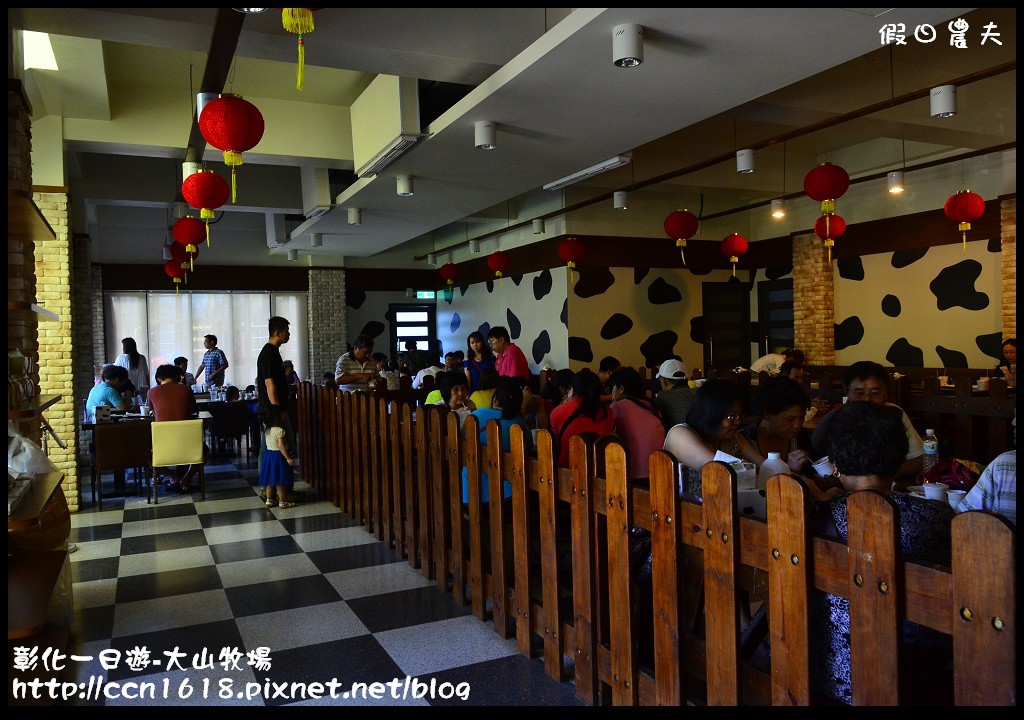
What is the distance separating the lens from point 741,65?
434 cm

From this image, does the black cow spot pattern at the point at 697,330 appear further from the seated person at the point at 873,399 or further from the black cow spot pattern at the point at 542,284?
the seated person at the point at 873,399

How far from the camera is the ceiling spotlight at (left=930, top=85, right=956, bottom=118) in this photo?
491cm

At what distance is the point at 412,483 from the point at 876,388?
106 inches

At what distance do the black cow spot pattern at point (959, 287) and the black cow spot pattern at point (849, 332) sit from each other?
116 cm

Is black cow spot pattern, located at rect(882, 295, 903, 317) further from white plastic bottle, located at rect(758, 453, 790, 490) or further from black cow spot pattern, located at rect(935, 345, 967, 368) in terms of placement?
white plastic bottle, located at rect(758, 453, 790, 490)

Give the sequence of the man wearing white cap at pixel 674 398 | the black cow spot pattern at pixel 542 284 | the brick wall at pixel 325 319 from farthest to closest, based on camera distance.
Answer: the brick wall at pixel 325 319 < the black cow spot pattern at pixel 542 284 < the man wearing white cap at pixel 674 398

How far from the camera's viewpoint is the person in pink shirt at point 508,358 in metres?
8.00

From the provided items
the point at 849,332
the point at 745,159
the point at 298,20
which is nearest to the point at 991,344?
the point at 849,332

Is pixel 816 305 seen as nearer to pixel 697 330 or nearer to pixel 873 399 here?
pixel 697 330

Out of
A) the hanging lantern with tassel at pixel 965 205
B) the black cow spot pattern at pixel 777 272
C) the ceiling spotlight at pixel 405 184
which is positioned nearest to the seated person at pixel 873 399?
the hanging lantern with tassel at pixel 965 205

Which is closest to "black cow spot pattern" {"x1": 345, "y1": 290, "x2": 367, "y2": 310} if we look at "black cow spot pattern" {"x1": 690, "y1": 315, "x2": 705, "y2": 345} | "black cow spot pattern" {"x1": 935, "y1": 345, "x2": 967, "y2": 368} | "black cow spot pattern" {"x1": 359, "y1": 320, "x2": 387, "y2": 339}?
"black cow spot pattern" {"x1": 359, "y1": 320, "x2": 387, "y2": 339}

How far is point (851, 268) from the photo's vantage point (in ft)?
33.4

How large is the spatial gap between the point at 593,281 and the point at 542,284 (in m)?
0.88

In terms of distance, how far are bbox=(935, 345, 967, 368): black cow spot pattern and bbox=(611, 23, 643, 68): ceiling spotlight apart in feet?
23.4
